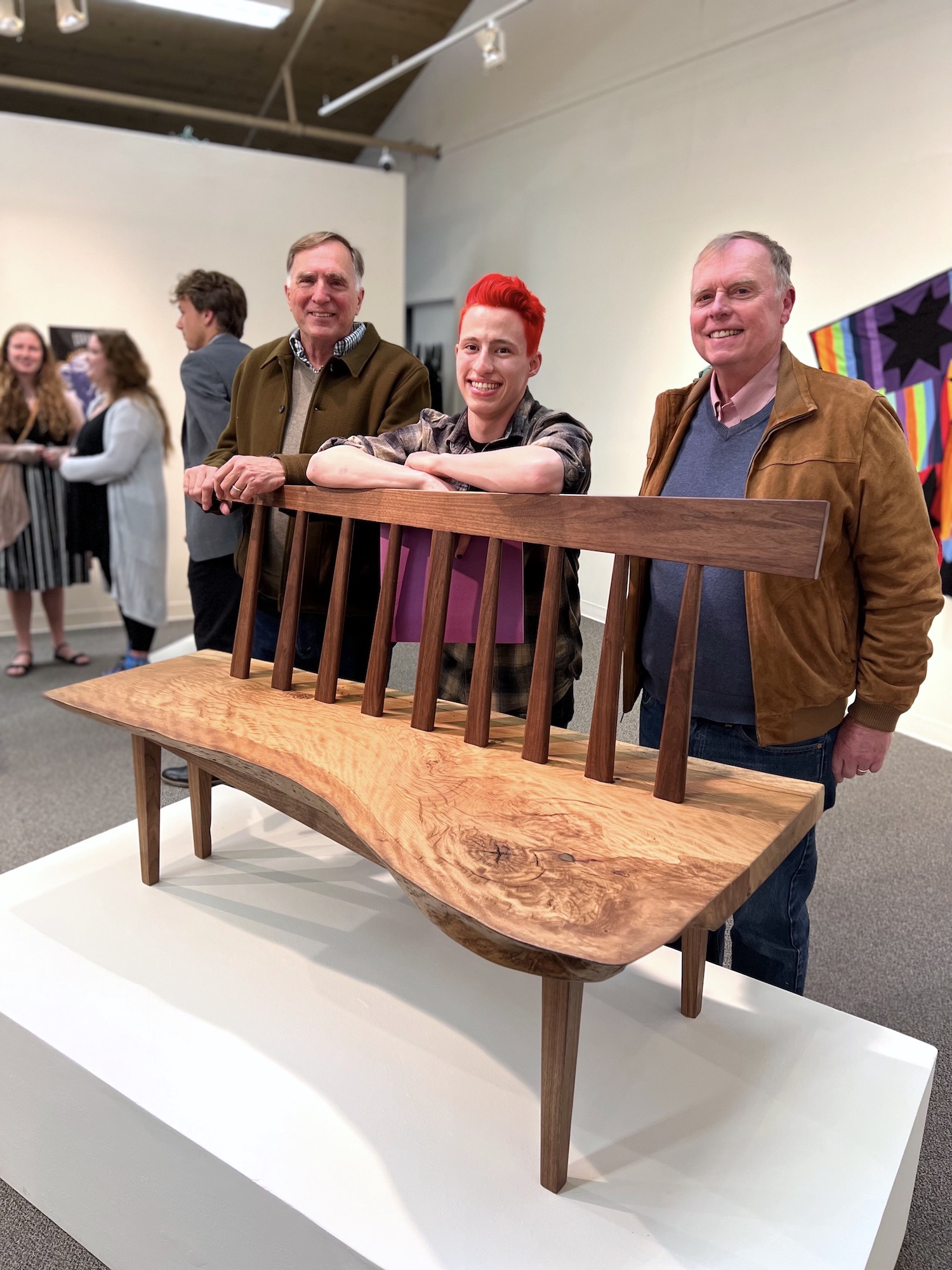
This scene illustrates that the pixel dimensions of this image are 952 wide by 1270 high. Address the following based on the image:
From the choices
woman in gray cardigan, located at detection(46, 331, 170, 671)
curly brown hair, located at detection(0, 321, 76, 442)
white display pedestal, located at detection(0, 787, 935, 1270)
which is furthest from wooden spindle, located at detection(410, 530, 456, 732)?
curly brown hair, located at detection(0, 321, 76, 442)

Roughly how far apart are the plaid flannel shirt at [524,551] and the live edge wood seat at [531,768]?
0.38 ft

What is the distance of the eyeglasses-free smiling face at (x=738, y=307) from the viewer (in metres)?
1.38

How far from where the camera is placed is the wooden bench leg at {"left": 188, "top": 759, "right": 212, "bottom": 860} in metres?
1.90

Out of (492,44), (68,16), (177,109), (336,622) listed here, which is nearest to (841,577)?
(336,622)

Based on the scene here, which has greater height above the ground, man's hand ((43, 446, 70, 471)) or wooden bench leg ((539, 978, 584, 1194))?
man's hand ((43, 446, 70, 471))

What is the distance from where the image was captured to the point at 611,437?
266 centimetres

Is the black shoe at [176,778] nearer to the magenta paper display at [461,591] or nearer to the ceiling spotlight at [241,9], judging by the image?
the magenta paper display at [461,591]

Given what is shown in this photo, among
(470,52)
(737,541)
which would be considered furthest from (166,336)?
(737,541)

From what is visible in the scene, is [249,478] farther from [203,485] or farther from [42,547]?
[42,547]

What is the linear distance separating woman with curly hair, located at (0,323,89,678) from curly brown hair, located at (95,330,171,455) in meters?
0.69

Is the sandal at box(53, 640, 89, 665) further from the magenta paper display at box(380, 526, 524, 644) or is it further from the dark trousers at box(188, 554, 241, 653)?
the magenta paper display at box(380, 526, 524, 644)

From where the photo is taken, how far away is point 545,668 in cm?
131

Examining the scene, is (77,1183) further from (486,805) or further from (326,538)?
(326,538)

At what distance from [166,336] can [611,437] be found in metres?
3.69
